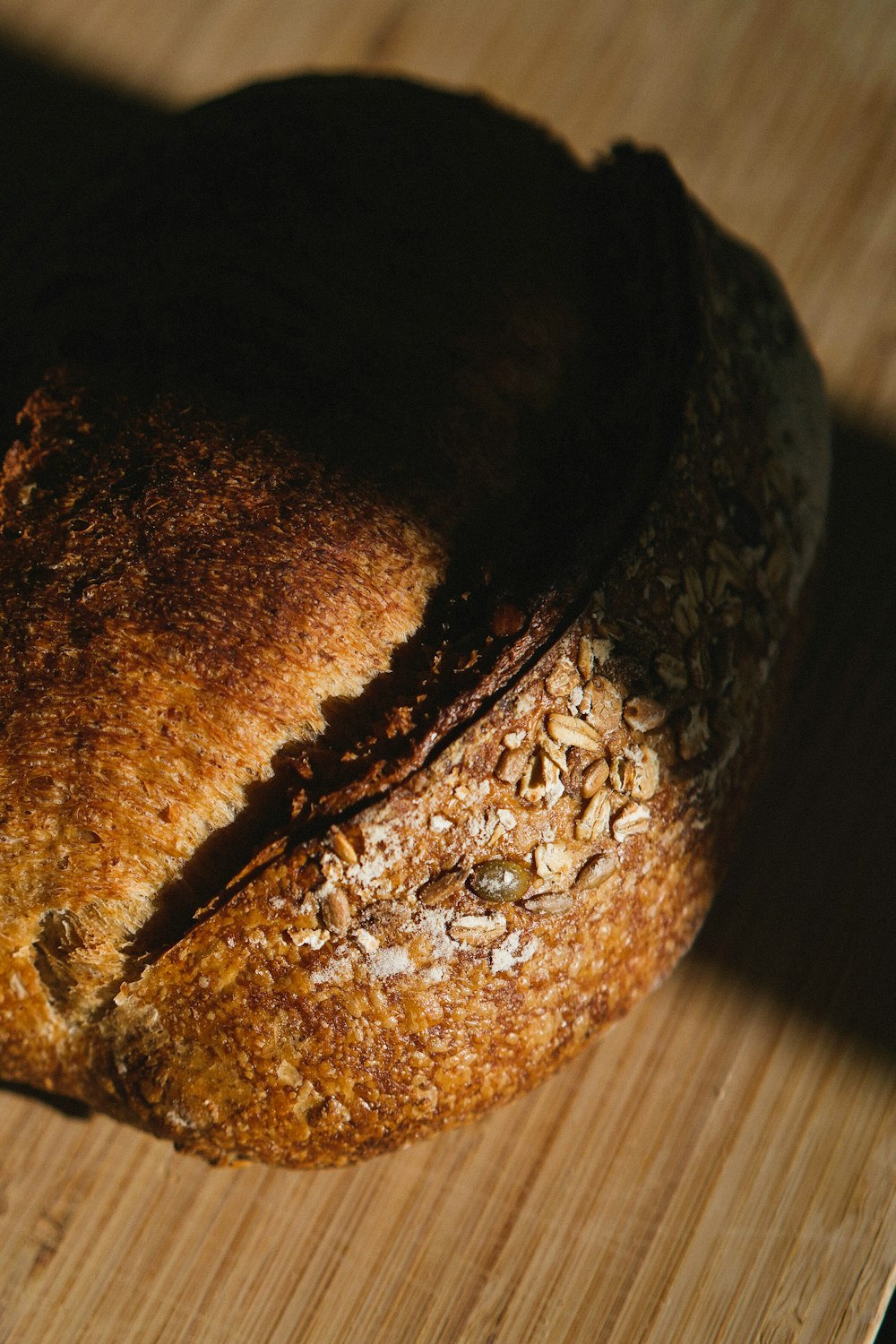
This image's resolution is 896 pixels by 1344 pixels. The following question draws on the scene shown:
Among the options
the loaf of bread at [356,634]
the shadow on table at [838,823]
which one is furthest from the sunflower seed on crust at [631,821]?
the shadow on table at [838,823]

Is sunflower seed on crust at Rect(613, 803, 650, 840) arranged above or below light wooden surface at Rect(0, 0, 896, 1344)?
above

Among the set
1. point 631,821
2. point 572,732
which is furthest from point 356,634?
point 631,821

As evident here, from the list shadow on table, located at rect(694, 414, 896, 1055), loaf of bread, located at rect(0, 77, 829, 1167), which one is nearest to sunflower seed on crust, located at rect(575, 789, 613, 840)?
loaf of bread, located at rect(0, 77, 829, 1167)

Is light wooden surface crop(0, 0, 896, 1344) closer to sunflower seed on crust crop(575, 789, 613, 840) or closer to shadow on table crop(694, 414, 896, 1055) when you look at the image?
shadow on table crop(694, 414, 896, 1055)

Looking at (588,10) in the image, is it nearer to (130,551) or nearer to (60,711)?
(130,551)

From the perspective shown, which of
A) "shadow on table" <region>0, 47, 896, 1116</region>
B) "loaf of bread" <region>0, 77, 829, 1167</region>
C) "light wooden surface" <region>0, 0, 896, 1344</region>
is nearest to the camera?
"loaf of bread" <region>0, 77, 829, 1167</region>

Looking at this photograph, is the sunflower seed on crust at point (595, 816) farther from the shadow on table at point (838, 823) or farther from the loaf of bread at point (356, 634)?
the shadow on table at point (838, 823)

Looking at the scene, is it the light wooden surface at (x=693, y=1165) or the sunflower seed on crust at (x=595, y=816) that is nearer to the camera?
the sunflower seed on crust at (x=595, y=816)

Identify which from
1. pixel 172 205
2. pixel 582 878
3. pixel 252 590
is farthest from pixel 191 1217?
pixel 172 205
